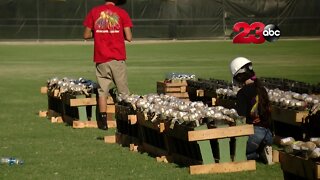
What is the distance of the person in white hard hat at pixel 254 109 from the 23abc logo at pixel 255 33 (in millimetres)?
41397

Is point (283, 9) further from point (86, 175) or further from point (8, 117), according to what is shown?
point (86, 175)

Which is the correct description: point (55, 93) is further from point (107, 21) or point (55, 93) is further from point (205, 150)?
point (205, 150)

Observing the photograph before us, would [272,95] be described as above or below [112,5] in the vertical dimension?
below

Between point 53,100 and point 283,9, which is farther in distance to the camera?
point 283,9

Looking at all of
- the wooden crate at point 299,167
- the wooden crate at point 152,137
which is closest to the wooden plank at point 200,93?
the wooden crate at point 152,137

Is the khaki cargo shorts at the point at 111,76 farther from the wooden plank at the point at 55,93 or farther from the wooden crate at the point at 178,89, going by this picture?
the wooden crate at the point at 178,89

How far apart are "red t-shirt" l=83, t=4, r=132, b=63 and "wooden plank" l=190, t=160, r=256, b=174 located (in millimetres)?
4792

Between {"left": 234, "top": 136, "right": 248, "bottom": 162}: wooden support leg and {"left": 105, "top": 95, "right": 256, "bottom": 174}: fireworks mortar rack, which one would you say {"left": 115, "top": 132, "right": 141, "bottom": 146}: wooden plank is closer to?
{"left": 105, "top": 95, "right": 256, "bottom": 174}: fireworks mortar rack

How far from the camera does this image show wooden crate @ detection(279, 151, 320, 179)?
26.0 feet

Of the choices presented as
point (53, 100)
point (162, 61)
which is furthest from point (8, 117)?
point (162, 61)

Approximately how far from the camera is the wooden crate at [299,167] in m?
7.94

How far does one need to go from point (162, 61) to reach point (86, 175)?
87.9 feet

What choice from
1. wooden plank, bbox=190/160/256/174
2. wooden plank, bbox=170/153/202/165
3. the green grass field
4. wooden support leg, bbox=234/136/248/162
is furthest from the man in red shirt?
wooden plank, bbox=190/160/256/174

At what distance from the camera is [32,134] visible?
47.8 ft
